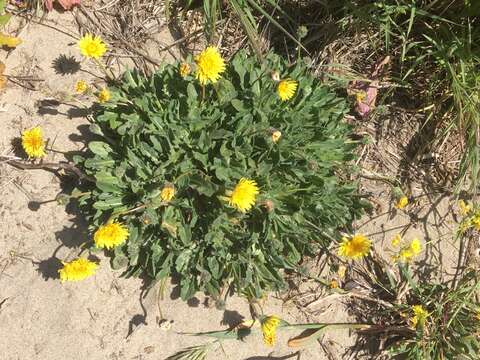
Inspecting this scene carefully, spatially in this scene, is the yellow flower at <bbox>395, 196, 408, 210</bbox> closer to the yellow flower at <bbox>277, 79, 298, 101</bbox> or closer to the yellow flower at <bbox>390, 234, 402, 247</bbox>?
the yellow flower at <bbox>390, 234, 402, 247</bbox>

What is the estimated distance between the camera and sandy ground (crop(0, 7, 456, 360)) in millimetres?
3070

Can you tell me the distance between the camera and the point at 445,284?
351cm

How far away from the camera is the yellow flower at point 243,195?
102 inches

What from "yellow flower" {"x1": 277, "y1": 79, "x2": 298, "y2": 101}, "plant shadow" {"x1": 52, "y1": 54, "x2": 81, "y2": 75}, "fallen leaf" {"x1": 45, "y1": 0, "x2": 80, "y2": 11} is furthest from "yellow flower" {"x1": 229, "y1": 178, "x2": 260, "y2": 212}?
"fallen leaf" {"x1": 45, "y1": 0, "x2": 80, "y2": 11}

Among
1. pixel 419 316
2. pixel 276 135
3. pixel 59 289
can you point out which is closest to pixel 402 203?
pixel 419 316

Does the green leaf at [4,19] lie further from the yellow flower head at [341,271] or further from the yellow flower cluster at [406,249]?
the yellow flower cluster at [406,249]

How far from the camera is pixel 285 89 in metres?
2.84

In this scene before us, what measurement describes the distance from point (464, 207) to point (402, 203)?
54cm

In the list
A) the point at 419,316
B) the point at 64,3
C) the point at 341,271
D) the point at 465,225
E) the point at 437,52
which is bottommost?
the point at 419,316

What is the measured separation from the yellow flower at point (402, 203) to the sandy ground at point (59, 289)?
2.80ft

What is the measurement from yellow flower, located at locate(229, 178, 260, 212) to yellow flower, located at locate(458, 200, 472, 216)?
1.66 meters

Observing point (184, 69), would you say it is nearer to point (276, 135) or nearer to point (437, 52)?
point (276, 135)

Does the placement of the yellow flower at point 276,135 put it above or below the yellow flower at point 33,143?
below

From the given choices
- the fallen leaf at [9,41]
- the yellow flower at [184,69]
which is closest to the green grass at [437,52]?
the yellow flower at [184,69]
